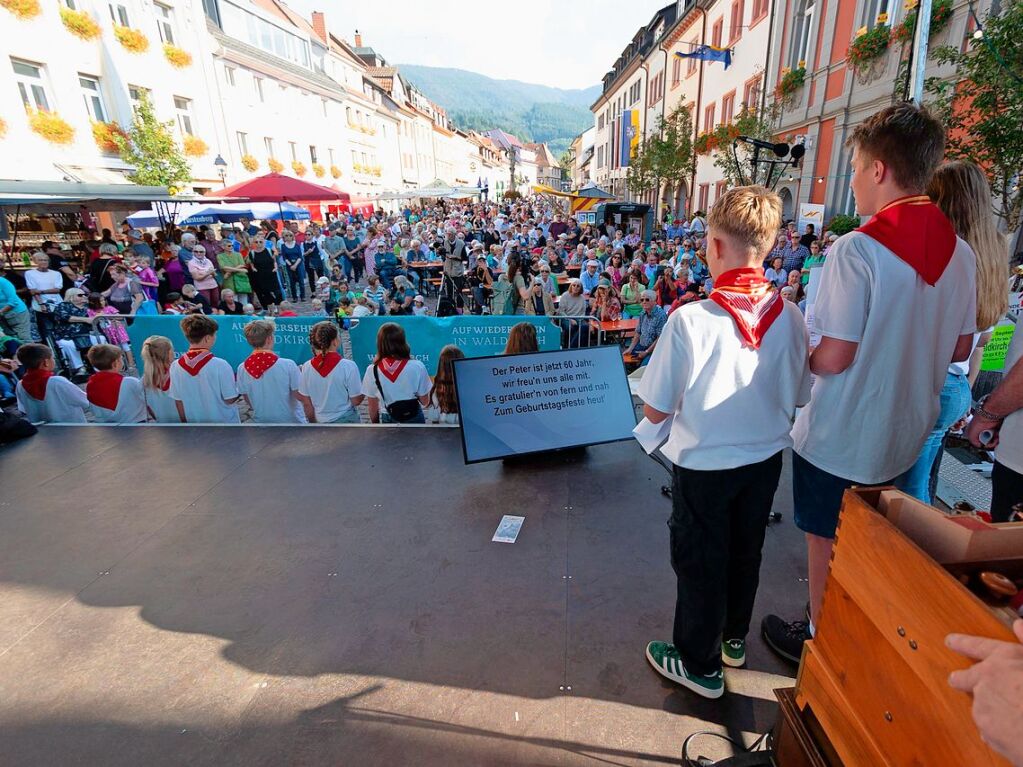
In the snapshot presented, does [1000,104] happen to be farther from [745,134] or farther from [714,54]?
[714,54]

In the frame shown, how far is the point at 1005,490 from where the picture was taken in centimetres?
217

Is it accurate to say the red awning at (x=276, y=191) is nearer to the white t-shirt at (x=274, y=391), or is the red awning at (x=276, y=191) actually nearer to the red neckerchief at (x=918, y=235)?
the white t-shirt at (x=274, y=391)

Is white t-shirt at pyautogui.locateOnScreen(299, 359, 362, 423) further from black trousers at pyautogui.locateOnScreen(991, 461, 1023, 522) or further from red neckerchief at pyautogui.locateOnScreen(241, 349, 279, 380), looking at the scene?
black trousers at pyautogui.locateOnScreen(991, 461, 1023, 522)

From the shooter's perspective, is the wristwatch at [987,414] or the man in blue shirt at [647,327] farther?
the man in blue shirt at [647,327]

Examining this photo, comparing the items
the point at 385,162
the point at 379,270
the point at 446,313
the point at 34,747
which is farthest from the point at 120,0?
the point at 385,162

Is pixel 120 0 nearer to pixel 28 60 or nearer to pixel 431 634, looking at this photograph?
pixel 28 60

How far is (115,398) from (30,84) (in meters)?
16.4

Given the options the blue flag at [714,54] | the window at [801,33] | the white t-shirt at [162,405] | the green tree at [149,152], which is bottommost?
the white t-shirt at [162,405]

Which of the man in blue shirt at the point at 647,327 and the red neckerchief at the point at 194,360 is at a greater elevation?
the red neckerchief at the point at 194,360

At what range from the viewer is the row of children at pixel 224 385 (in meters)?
5.16

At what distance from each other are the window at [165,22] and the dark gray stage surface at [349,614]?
75.7 feet

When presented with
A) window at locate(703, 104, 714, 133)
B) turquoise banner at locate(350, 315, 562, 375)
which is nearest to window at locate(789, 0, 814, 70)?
window at locate(703, 104, 714, 133)

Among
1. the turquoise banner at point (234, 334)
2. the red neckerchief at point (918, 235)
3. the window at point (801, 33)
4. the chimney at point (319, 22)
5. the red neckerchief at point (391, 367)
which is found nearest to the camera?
the red neckerchief at point (918, 235)

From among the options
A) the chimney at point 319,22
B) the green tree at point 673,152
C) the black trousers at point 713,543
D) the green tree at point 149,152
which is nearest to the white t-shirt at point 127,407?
the black trousers at point 713,543
